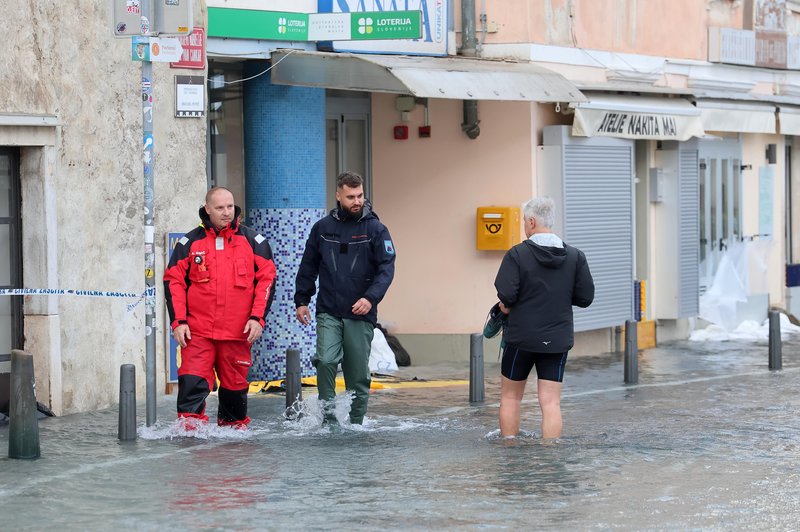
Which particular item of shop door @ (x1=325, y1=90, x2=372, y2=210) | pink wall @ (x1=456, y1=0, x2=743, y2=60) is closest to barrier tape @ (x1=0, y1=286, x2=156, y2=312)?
shop door @ (x1=325, y1=90, x2=372, y2=210)

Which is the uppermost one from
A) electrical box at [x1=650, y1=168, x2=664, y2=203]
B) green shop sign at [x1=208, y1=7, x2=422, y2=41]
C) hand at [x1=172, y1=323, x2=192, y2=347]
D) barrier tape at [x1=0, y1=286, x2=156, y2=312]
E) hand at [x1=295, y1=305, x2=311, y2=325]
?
green shop sign at [x1=208, y1=7, x2=422, y2=41]

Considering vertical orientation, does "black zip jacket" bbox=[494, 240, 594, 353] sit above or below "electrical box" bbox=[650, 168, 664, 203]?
below

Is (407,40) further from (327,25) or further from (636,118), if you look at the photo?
(636,118)

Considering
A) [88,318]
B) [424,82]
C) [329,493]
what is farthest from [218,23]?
[329,493]

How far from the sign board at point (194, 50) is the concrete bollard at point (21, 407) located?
12.8 feet

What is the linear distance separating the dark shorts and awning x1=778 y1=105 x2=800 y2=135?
12.9 metres

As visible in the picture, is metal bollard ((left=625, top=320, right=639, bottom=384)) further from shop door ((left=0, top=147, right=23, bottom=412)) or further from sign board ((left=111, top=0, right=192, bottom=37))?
sign board ((left=111, top=0, right=192, bottom=37))

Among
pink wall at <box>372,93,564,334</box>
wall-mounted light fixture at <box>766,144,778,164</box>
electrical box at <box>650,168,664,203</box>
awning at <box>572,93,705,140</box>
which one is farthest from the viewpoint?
wall-mounted light fixture at <box>766,144,778,164</box>

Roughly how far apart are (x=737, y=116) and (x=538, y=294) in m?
11.5

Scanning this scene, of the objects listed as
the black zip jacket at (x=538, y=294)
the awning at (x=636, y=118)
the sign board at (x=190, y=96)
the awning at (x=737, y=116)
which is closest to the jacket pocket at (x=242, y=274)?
the black zip jacket at (x=538, y=294)

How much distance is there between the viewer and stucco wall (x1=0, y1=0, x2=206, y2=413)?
12.8m

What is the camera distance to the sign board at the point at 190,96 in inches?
549

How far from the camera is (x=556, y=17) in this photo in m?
18.4

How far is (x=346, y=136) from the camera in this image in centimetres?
1817
